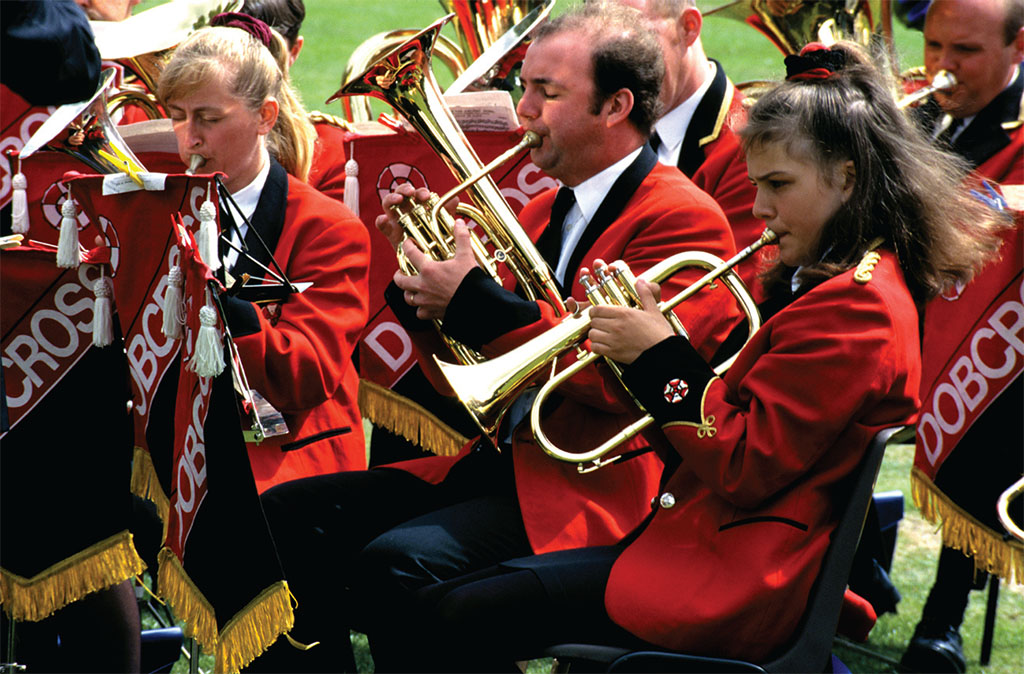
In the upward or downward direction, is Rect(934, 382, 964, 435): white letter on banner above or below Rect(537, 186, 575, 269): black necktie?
below

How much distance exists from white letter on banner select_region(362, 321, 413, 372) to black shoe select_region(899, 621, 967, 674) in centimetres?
178

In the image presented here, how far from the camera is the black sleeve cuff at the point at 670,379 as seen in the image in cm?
230

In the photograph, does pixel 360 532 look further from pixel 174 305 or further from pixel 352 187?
pixel 352 187

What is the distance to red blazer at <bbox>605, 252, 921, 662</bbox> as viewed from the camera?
218cm

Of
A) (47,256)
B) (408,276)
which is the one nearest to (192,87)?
(47,256)

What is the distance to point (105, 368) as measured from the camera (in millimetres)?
3221

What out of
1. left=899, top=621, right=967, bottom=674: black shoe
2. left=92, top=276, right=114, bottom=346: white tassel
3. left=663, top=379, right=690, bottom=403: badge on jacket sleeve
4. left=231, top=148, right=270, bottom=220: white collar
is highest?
left=663, top=379, right=690, bottom=403: badge on jacket sleeve

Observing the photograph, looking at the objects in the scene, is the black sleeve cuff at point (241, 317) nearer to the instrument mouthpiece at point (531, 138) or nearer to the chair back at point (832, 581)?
the instrument mouthpiece at point (531, 138)

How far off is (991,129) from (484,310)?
2.00 metres

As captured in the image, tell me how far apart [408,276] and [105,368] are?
884 mm

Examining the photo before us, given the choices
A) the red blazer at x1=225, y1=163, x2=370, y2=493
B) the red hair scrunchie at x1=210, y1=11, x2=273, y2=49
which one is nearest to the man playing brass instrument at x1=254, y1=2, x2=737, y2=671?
the red blazer at x1=225, y1=163, x2=370, y2=493

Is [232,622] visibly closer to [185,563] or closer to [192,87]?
[185,563]

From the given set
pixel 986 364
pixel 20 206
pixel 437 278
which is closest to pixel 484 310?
pixel 437 278

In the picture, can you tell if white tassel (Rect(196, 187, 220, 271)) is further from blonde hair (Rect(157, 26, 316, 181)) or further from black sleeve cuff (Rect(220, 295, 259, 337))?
blonde hair (Rect(157, 26, 316, 181))
